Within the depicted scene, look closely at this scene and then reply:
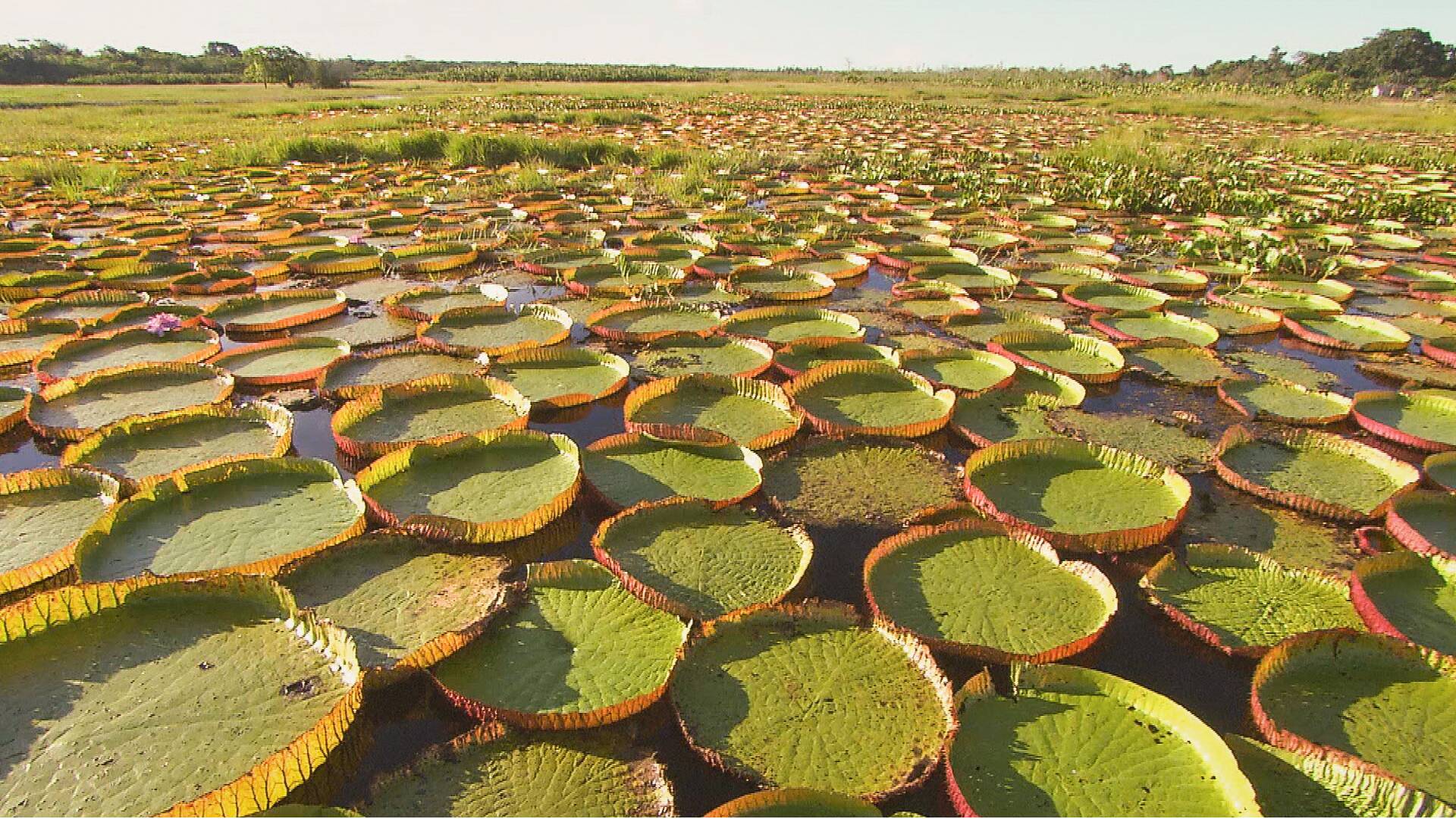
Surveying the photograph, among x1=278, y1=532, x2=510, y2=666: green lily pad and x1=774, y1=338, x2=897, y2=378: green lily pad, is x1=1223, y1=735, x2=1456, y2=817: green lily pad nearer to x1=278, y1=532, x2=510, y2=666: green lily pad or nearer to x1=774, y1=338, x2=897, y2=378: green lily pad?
x1=278, y1=532, x2=510, y2=666: green lily pad

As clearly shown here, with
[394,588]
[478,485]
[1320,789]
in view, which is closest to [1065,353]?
[1320,789]

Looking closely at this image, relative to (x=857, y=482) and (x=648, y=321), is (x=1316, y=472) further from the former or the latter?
(x=648, y=321)

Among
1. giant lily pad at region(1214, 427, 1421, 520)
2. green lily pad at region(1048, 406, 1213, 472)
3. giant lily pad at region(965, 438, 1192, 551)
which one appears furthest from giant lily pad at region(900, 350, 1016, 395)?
giant lily pad at region(1214, 427, 1421, 520)

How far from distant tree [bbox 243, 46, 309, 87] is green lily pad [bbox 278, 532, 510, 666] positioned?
1559 inches

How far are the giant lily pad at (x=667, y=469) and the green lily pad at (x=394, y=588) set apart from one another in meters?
0.62

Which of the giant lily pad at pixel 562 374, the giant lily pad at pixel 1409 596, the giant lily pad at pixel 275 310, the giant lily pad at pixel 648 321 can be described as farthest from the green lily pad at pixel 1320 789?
the giant lily pad at pixel 275 310

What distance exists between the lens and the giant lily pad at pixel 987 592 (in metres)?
2.25

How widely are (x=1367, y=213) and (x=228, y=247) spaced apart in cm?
1190

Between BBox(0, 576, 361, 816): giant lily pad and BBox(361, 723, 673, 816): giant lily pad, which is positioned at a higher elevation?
BBox(0, 576, 361, 816): giant lily pad

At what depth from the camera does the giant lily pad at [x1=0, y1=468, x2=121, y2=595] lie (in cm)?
237

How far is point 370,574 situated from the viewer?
2.46 metres

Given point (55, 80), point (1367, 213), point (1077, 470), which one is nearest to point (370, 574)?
point (1077, 470)

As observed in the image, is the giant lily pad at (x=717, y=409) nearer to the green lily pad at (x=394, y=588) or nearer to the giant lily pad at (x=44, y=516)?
the green lily pad at (x=394, y=588)

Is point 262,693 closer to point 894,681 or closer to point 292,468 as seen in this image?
point 292,468
